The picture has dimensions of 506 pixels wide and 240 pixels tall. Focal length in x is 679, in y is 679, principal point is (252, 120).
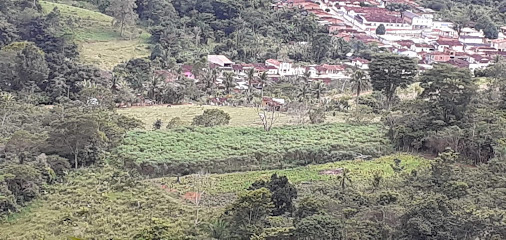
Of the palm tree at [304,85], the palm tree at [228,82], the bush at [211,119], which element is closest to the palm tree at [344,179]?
the bush at [211,119]

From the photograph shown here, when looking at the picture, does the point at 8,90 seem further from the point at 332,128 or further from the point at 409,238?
the point at 409,238

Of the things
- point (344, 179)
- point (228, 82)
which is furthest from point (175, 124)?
point (344, 179)

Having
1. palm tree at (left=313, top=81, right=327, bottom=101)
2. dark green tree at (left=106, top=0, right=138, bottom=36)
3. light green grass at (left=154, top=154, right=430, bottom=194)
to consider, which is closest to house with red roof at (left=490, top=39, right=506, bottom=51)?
palm tree at (left=313, top=81, right=327, bottom=101)

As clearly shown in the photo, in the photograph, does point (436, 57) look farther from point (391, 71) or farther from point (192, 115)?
point (192, 115)

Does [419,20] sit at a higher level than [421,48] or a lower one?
higher

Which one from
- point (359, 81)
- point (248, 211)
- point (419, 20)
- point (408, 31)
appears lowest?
point (248, 211)

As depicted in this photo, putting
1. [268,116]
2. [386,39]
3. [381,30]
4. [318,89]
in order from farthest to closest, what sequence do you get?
[381,30], [386,39], [318,89], [268,116]

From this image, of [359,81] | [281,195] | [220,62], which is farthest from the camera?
[220,62]
